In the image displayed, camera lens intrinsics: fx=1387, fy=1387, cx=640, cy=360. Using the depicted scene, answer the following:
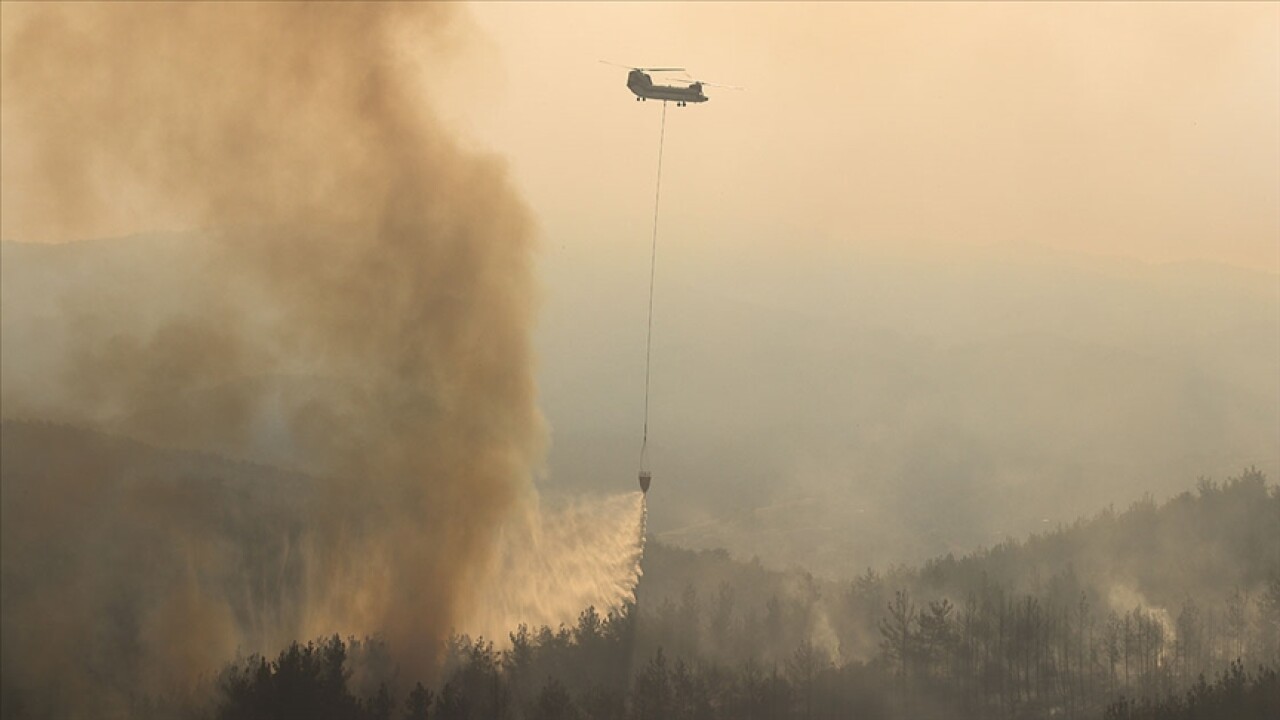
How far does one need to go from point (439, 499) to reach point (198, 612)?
956 inches

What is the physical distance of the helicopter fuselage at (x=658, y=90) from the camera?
114m

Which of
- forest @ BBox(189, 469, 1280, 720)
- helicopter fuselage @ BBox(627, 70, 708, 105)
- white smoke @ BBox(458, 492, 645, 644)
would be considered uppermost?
helicopter fuselage @ BBox(627, 70, 708, 105)

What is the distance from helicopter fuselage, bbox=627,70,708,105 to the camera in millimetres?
113562

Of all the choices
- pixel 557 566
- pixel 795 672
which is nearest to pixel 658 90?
pixel 557 566

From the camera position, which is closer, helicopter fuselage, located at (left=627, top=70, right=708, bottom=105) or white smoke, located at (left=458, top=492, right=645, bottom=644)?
helicopter fuselage, located at (left=627, top=70, right=708, bottom=105)

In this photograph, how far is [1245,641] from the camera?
18912cm

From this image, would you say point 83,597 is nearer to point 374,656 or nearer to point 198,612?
point 198,612

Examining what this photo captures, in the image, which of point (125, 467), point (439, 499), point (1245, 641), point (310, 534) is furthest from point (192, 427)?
point (1245, 641)

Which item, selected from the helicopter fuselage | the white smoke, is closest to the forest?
the white smoke

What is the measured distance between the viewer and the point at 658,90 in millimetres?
114625

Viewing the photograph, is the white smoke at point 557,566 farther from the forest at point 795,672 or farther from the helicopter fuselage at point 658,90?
the helicopter fuselage at point 658,90

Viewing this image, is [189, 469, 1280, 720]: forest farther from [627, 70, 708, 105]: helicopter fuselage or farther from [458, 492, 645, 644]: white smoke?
[627, 70, 708, 105]: helicopter fuselage

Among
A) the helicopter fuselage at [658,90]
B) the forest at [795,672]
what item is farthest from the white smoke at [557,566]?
Answer: the helicopter fuselage at [658,90]

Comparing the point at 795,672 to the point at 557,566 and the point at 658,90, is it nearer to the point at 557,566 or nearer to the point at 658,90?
the point at 557,566
